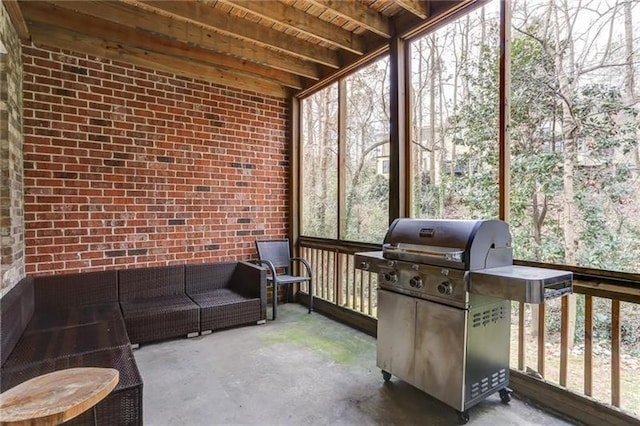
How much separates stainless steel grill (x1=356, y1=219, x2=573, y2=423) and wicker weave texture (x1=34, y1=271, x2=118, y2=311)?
282 cm

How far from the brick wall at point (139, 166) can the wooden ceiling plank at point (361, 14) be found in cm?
186

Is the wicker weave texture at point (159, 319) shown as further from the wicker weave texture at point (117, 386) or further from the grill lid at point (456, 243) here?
the grill lid at point (456, 243)

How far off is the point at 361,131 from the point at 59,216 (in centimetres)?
326

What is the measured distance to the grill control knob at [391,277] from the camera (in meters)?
2.53

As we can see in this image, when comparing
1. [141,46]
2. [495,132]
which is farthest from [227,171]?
[495,132]

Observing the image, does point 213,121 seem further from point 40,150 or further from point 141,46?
point 40,150

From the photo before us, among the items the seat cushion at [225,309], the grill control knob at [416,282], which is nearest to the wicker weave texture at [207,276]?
the seat cushion at [225,309]

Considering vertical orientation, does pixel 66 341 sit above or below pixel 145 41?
below

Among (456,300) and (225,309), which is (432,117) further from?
(225,309)

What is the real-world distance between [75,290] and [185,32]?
8.90 feet

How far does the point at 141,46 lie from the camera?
356 centimetres

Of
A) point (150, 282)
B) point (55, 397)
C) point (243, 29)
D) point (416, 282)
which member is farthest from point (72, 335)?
point (243, 29)

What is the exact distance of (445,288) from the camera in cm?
217

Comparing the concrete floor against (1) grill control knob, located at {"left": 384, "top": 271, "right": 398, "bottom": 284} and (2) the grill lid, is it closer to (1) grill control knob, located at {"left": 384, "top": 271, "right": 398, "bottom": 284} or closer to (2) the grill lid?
(1) grill control knob, located at {"left": 384, "top": 271, "right": 398, "bottom": 284}
